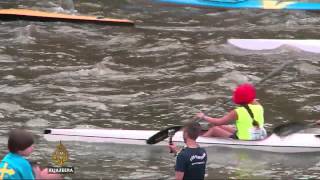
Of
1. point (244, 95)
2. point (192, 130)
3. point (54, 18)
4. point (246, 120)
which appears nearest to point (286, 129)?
point (246, 120)

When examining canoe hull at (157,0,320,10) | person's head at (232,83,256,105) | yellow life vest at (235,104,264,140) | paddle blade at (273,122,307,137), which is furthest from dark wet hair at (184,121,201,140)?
canoe hull at (157,0,320,10)

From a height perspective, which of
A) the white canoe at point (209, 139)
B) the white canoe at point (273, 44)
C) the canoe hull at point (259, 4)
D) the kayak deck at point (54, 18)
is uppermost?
the canoe hull at point (259, 4)

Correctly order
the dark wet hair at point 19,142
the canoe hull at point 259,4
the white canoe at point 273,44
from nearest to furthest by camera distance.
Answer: the dark wet hair at point 19,142
the white canoe at point 273,44
the canoe hull at point 259,4

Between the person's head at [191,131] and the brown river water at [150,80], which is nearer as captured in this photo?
the person's head at [191,131]

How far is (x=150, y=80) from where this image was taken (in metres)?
13.9

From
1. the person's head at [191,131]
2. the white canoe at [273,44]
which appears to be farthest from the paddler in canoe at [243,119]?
the white canoe at [273,44]

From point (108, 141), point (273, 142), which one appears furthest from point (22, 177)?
point (273, 142)

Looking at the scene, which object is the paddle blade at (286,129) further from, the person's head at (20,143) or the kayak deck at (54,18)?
the kayak deck at (54,18)

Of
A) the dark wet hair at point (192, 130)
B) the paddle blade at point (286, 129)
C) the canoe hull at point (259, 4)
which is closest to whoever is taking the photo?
the dark wet hair at point (192, 130)

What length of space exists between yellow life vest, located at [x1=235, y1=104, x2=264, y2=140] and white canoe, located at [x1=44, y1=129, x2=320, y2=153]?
0.38 feet

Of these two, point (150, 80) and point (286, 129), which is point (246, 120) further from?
point (150, 80)

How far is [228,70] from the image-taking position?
14.5 metres

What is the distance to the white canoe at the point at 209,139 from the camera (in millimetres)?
9062

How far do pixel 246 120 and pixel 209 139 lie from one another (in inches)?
24.0
